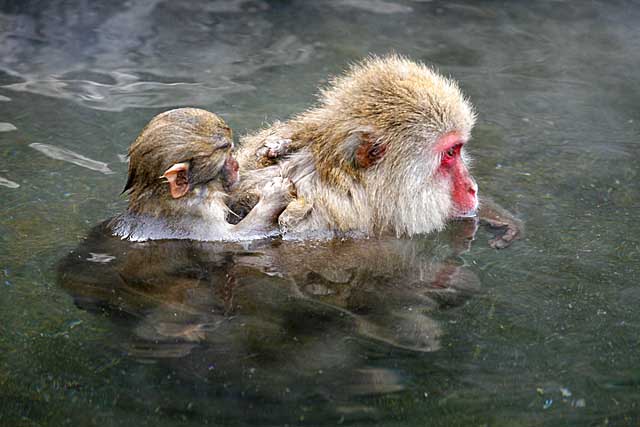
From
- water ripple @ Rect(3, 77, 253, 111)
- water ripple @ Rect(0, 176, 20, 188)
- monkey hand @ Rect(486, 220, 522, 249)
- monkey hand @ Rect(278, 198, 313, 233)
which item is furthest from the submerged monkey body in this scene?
water ripple @ Rect(3, 77, 253, 111)

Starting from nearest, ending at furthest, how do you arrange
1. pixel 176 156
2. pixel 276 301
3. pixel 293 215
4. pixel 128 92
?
pixel 276 301, pixel 176 156, pixel 293 215, pixel 128 92

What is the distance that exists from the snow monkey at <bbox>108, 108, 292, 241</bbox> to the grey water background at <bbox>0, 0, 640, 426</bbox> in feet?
0.62

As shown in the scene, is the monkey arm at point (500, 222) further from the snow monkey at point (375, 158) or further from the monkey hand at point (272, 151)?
the monkey hand at point (272, 151)

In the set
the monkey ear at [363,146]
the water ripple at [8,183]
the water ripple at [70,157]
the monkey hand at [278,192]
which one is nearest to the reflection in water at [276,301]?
the monkey hand at [278,192]

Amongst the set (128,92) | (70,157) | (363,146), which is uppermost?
(363,146)

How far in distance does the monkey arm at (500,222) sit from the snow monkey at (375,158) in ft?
0.05

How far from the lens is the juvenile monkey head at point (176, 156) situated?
5523 millimetres

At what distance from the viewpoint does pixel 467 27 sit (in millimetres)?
10367

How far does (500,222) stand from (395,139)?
940mm

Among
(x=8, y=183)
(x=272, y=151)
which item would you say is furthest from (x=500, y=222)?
(x=8, y=183)

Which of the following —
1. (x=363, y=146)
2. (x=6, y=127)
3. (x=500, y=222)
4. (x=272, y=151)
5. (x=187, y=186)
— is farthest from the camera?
(x=6, y=127)

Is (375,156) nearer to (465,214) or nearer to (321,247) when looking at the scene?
(321,247)

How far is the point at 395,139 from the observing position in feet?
19.3

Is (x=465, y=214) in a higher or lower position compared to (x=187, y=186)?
lower
